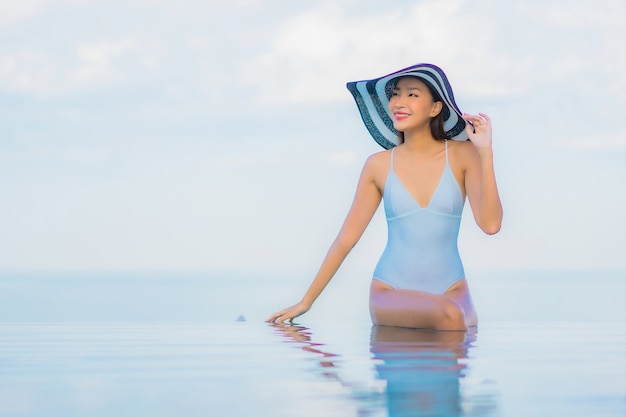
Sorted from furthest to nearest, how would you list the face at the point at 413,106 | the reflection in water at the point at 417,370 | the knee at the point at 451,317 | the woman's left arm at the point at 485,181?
1. the face at the point at 413,106
2. the woman's left arm at the point at 485,181
3. the knee at the point at 451,317
4. the reflection in water at the point at 417,370

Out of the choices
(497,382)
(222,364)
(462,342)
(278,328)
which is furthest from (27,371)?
(278,328)

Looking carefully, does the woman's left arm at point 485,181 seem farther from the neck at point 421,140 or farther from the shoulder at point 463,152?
the neck at point 421,140

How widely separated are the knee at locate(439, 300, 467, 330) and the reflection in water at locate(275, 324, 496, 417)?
2.9 inches

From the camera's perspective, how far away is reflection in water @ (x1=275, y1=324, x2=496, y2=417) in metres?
2.14

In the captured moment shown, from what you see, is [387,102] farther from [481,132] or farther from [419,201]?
[481,132]

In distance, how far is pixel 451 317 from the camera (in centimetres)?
467

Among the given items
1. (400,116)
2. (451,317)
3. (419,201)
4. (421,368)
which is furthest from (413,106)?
(421,368)

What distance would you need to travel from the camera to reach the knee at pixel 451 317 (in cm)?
467

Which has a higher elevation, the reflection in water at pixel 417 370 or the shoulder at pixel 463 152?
the shoulder at pixel 463 152

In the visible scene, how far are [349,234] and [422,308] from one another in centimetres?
79

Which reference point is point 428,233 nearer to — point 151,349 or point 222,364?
point 151,349

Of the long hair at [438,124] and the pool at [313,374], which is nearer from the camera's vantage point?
the pool at [313,374]

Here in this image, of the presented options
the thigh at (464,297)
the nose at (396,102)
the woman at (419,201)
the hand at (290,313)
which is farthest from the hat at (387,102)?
the hand at (290,313)

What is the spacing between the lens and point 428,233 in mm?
5156
